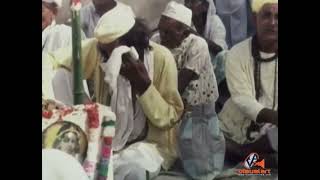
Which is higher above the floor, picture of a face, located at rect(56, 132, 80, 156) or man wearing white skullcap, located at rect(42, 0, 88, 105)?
man wearing white skullcap, located at rect(42, 0, 88, 105)

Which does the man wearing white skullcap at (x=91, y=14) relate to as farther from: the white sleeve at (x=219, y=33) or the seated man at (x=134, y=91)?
the white sleeve at (x=219, y=33)

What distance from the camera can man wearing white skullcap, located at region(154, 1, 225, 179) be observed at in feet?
7.10

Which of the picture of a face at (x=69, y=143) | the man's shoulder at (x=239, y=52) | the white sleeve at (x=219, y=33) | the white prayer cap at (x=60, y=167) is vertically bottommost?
the white prayer cap at (x=60, y=167)

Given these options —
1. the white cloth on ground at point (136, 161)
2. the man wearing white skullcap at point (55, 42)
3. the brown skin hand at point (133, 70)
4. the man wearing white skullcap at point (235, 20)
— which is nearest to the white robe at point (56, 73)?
the man wearing white skullcap at point (55, 42)

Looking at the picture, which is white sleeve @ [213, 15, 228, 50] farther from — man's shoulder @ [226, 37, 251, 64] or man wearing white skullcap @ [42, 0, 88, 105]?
man wearing white skullcap @ [42, 0, 88, 105]

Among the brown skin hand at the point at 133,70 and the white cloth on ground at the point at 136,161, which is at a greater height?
the brown skin hand at the point at 133,70

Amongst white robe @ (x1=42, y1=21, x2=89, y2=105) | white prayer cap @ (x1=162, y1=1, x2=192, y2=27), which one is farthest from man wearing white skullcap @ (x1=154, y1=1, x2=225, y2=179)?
white robe @ (x1=42, y1=21, x2=89, y2=105)

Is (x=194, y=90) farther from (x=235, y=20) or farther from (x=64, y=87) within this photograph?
(x=64, y=87)

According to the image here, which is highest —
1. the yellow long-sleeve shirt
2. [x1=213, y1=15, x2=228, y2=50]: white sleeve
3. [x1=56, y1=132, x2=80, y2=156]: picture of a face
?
[x1=213, y1=15, x2=228, y2=50]: white sleeve

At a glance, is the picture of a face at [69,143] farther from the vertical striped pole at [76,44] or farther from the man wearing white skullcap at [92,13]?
the man wearing white skullcap at [92,13]

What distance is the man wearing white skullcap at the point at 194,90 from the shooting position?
216 cm

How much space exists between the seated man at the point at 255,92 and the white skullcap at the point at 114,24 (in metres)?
0.41

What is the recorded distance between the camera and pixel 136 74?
217 centimetres

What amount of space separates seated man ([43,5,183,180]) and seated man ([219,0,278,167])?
21 cm
